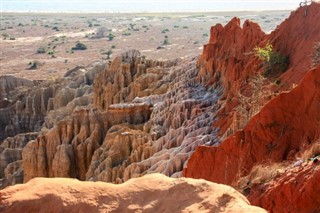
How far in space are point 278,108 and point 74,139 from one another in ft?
43.7

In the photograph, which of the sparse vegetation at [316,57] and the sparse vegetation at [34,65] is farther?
the sparse vegetation at [34,65]

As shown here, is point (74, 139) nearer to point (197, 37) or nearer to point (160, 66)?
point (160, 66)

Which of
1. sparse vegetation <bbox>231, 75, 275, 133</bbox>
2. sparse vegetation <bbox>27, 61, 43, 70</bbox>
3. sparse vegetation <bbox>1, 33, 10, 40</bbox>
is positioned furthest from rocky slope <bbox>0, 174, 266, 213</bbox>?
sparse vegetation <bbox>1, 33, 10, 40</bbox>

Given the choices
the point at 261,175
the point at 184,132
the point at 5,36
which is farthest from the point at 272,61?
the point at 5,36

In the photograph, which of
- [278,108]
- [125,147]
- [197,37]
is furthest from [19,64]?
[278,108]

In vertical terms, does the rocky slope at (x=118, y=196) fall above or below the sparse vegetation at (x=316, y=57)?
below

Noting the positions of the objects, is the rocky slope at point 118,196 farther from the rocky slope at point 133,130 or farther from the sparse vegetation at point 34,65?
the sparse vegetation at point 34,65

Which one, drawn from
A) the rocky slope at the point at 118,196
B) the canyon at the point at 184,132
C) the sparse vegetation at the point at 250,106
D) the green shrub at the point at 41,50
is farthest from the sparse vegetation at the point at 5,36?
the rocky slope at the point at 118,196

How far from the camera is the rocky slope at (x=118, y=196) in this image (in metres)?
8.72

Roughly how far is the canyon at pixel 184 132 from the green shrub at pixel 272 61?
9cm

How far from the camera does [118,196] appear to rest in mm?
9227

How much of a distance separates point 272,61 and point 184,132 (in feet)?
14.3

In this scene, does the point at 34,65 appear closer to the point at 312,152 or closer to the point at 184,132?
the point at 184,132

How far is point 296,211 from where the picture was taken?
10.0 m
